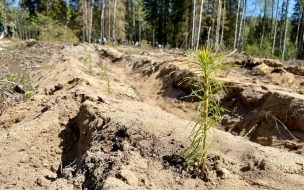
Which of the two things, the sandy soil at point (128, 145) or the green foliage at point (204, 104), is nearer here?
the green foliage at point (204, 104)

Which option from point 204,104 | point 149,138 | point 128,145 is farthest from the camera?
point 149,138

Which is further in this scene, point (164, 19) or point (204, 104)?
point (164, 19)

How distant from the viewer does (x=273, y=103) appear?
493 centimetres

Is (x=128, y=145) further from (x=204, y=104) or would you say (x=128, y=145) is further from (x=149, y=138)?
(x=204, y=104)

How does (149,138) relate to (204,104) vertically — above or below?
below

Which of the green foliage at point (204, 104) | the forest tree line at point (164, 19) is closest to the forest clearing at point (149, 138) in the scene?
the green foliage at point (204, 104)

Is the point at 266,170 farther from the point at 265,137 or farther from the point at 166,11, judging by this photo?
the point at 166,11

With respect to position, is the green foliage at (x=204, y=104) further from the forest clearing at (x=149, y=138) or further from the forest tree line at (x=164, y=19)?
the forest tree line at (x=164, y=19)

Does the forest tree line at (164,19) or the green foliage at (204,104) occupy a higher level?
the forest tree line at (164,19)

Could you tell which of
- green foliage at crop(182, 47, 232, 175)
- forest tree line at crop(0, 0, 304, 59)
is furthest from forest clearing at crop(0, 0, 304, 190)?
forest tree line at crop(0, 0, 304, 59)

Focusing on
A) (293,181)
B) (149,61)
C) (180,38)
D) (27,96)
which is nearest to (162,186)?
(293,181)

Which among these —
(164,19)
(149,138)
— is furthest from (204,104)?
(164,19)

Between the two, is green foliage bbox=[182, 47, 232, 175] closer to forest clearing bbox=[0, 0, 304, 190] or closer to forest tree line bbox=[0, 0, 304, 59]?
forest clearing bbox=[0, 0, 304, 190]

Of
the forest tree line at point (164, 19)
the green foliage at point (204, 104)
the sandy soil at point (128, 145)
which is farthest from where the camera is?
the forest tree line at point (164, 19)
